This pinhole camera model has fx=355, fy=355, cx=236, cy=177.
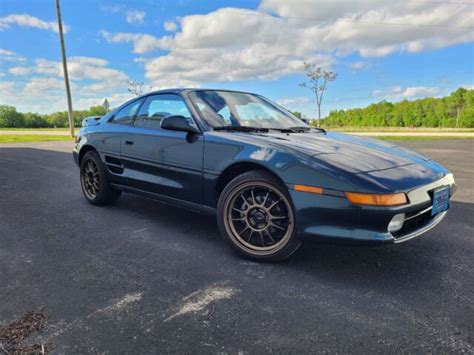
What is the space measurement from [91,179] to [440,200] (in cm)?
385

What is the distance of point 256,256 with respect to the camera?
274 cm

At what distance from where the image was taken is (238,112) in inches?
136

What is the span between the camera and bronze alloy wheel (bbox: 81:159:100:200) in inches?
173

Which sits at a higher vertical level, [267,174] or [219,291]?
[267,174]

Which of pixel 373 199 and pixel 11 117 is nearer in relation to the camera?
pixel 373 199

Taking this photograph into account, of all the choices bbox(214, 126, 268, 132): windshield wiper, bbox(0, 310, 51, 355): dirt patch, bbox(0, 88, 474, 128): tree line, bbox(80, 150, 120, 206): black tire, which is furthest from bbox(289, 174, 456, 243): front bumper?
bbox(0, 88, 474, 128): tree line

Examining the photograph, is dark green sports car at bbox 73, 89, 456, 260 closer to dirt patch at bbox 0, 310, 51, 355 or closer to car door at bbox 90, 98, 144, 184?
car door at bbox 90, 98, 144, 184

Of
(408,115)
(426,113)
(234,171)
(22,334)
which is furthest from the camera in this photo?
(408,115)

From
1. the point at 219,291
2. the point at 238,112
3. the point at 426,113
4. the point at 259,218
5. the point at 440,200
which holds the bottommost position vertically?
the point at 219,291

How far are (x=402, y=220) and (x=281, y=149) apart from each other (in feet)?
3.15

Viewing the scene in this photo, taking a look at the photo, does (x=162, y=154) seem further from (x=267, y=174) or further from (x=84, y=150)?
(x=84, y=150)

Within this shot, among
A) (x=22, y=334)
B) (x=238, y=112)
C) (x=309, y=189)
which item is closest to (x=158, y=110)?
(x=238, y=112)

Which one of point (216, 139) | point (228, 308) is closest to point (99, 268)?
point (228, 308)

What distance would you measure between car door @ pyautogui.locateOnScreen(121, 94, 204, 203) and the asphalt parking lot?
47cm
